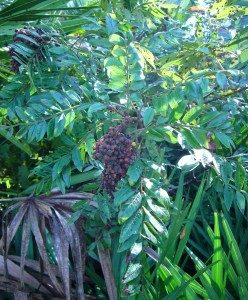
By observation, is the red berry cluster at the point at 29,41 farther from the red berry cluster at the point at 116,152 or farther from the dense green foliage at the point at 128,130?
the red berry cluster at the point at 116,152

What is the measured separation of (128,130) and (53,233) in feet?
1.86

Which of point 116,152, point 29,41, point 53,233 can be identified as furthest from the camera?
point 53,233

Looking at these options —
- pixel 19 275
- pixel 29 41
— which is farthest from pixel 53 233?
pixel 29 41

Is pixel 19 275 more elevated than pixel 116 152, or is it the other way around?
pixel 116 152

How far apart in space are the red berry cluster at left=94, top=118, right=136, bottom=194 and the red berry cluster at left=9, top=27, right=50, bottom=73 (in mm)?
→ 446

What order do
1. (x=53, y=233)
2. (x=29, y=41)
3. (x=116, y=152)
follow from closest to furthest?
(x=116, y=152), (x=29, y=41), (x=53, y=233)

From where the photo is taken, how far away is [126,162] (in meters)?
1.43

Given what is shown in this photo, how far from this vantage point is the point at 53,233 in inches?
75.2

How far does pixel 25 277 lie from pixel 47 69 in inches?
24.8

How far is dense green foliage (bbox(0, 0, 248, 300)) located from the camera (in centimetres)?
145

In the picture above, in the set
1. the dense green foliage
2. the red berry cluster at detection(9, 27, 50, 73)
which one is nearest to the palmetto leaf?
the dense green foliage

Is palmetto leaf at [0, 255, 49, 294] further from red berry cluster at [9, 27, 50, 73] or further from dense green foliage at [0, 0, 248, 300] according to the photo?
red berry cluster at [9, 27, 50, 73]

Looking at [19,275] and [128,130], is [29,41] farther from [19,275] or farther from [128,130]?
[19,275]

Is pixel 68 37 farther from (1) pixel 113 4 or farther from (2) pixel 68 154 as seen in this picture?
(2) pixel 68 154
